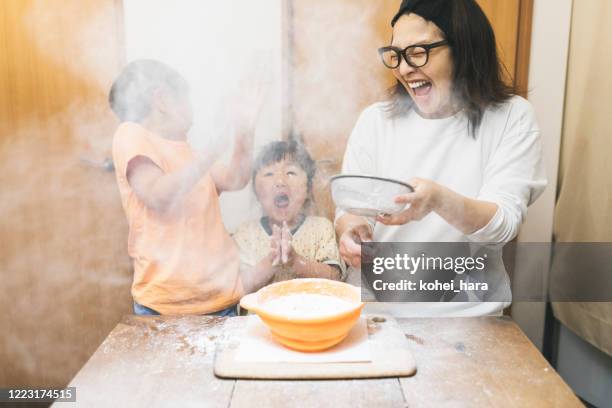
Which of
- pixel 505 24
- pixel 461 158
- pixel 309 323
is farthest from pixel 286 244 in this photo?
pixel 505 24

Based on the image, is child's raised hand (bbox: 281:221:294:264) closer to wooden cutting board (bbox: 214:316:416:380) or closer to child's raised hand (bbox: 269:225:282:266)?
child's raised hand (bbox: 269:225:282:266)

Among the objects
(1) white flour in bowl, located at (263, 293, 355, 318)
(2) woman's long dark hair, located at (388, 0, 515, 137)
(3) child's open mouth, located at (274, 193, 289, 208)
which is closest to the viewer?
(1) white flour in bowl, located at (263, 293, 355, 318)

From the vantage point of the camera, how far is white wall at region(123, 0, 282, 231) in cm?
129

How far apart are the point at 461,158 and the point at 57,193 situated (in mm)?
1078

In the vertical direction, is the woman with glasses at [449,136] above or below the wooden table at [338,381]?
above

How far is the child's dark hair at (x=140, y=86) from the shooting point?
1.31m

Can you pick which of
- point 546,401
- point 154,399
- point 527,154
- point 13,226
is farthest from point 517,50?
point 13,226

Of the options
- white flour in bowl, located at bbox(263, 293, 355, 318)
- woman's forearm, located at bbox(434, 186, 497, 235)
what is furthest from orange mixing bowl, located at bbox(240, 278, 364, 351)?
woman's forearm, located at bbox(434, 186, 497, 235)

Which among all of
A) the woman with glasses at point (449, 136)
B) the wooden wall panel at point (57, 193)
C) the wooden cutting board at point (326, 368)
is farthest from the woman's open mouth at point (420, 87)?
the wooden wall panel at point (57, 193)

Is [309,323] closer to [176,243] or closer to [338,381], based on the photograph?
[338,381]

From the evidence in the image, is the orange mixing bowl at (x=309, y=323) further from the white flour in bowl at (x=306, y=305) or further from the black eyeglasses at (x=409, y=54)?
the black eyeglasses at (x=409, y=54)

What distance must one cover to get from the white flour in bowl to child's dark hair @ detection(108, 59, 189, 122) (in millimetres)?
597

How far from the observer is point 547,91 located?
138cm

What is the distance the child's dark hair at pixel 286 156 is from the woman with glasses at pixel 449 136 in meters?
0.10
